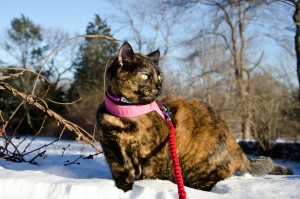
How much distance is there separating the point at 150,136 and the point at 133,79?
436 mm

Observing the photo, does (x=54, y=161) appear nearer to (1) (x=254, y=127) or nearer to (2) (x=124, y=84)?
(2) (x=124, y=84)

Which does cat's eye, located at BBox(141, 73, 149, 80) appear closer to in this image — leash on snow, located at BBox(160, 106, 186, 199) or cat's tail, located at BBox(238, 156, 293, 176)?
leash on snow, located at BBox(160, 106, 186, 199)

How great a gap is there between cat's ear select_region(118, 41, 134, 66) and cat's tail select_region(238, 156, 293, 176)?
4.55 feet

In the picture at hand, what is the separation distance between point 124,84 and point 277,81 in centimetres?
2077

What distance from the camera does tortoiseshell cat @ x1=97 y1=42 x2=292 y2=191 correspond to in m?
2.42

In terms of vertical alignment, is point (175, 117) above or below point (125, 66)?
below

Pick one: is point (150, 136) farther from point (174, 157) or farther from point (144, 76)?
point (144, 76)

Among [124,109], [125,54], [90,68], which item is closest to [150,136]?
[124,109]

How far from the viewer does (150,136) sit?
2445 millimetres

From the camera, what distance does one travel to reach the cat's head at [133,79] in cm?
245

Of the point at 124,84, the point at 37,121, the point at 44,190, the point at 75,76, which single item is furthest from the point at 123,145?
the point at 75,76

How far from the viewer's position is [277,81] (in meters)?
21.4

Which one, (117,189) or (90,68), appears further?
(90,68)

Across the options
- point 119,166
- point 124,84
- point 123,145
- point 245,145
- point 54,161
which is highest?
point 124,84
